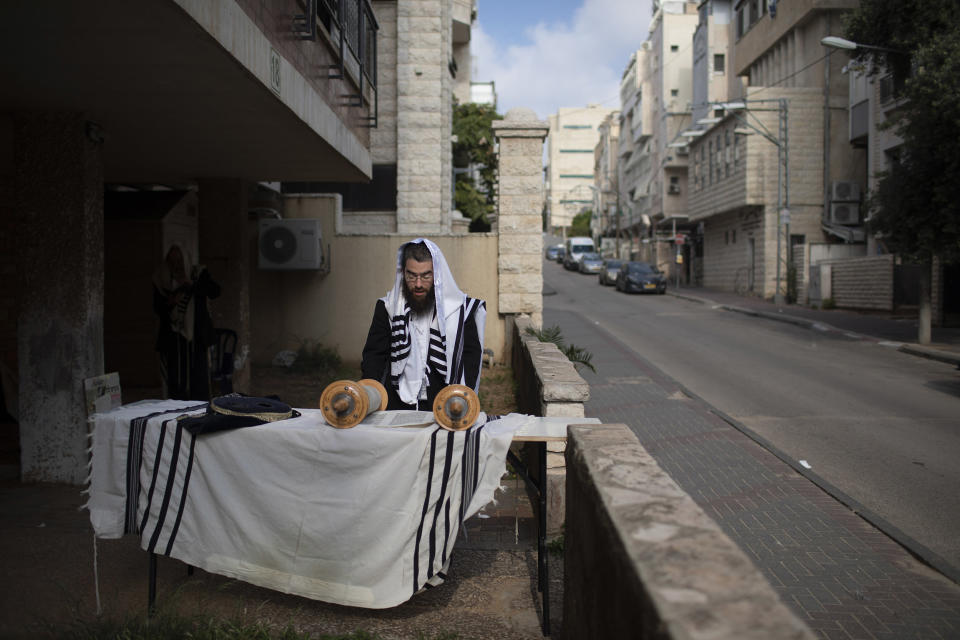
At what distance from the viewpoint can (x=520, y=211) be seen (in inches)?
456

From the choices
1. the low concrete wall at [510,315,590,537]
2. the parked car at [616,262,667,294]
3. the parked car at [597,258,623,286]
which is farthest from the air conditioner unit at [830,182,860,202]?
the low concrete wall at [510,315,590,537]

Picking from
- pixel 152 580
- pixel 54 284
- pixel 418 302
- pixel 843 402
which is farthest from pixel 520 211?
pixel 152 580

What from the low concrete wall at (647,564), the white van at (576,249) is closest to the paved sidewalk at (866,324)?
the low concrete wall at (647,564)

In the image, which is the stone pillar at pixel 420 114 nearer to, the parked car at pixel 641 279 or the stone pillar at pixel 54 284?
the stone pillar at pixel 54 284

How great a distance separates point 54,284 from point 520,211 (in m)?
7.22

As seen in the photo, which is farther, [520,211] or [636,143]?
[636,143]

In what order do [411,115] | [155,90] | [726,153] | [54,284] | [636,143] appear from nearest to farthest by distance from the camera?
[155,90]
[54,284]
[411,115]
[726,153]
[636,143]

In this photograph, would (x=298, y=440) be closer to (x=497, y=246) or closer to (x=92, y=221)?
(x=92, y=221)

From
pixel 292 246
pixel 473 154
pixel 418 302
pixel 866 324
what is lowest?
pixel 866 324

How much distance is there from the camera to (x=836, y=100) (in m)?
30.0

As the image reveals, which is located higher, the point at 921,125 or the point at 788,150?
the point at 788,150

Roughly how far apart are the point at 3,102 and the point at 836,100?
31.4 metres

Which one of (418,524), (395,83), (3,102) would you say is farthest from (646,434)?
(395,83)

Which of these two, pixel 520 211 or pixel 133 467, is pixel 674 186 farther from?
pixel 133 467
